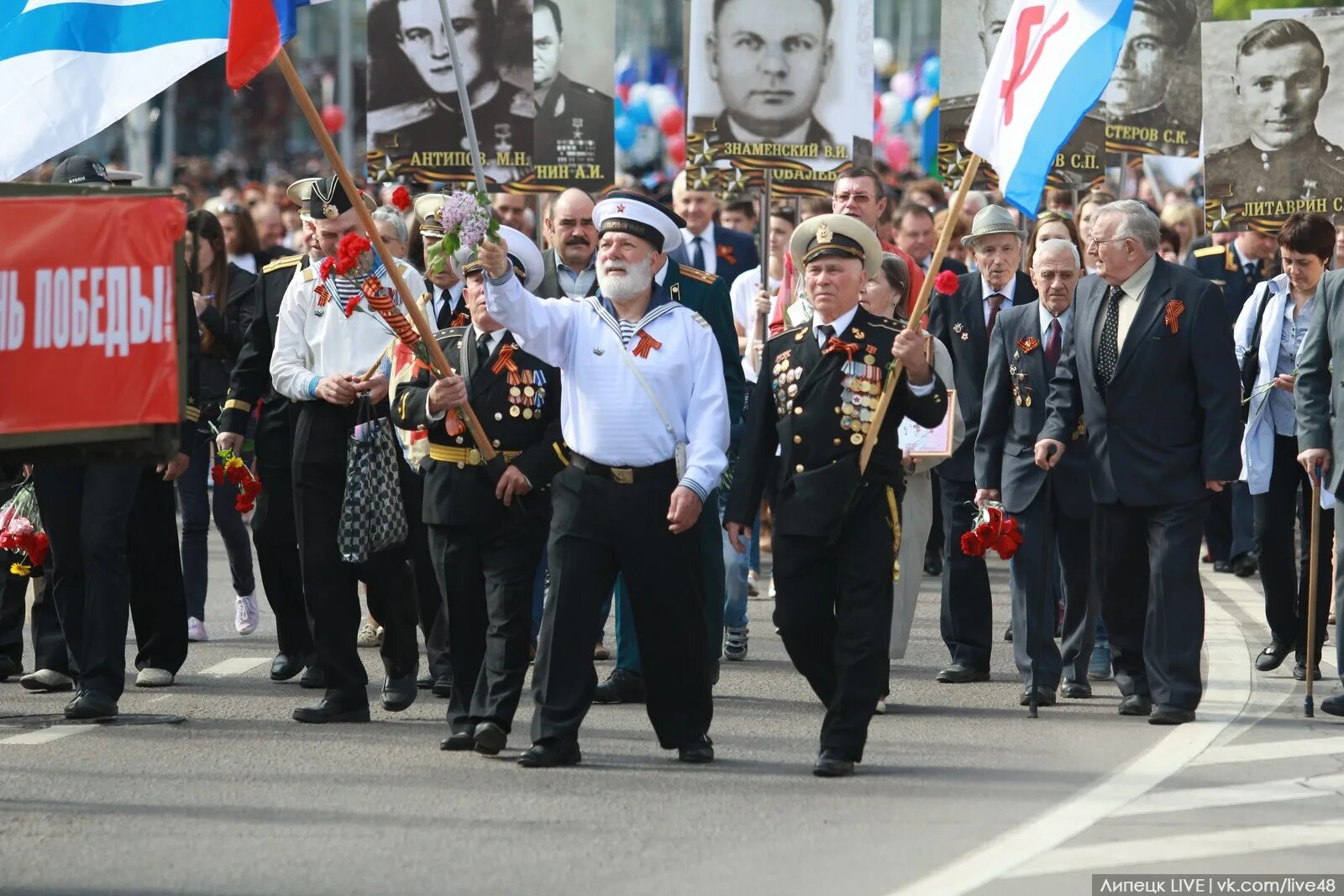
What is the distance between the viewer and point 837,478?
8.58 metres

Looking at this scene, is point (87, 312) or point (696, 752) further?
point (696, 752)

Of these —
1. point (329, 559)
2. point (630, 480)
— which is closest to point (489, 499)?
point (630, 480)

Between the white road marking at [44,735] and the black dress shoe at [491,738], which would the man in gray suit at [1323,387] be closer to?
the black dress shoe at [491,738]

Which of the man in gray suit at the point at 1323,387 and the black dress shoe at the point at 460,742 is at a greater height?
the man in gray suit at the point at 1323,387

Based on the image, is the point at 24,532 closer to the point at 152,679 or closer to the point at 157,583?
the point at 157,583

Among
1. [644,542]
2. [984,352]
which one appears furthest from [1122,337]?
[644,542]

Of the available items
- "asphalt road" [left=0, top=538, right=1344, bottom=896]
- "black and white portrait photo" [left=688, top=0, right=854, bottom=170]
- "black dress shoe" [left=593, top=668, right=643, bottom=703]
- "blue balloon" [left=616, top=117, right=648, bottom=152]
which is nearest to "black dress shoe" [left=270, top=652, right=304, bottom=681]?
"asphalt road" [left=0, top=538, right=1344, bottom=896]

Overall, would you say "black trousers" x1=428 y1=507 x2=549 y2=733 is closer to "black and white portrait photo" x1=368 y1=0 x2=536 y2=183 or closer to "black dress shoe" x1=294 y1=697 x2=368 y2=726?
"black dress shoe" x1=294 y1=697 x2=368 y2=726

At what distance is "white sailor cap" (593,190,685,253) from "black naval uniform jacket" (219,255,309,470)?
2105 millimetres

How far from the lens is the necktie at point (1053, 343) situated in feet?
35.1

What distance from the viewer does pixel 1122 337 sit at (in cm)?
992

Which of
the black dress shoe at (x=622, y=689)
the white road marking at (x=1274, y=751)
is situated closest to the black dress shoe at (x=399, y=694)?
the black dress shoe at (x=622, y=689)

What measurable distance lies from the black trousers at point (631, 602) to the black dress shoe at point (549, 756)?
0.03 meters

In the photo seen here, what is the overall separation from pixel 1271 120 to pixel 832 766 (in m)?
6.29
